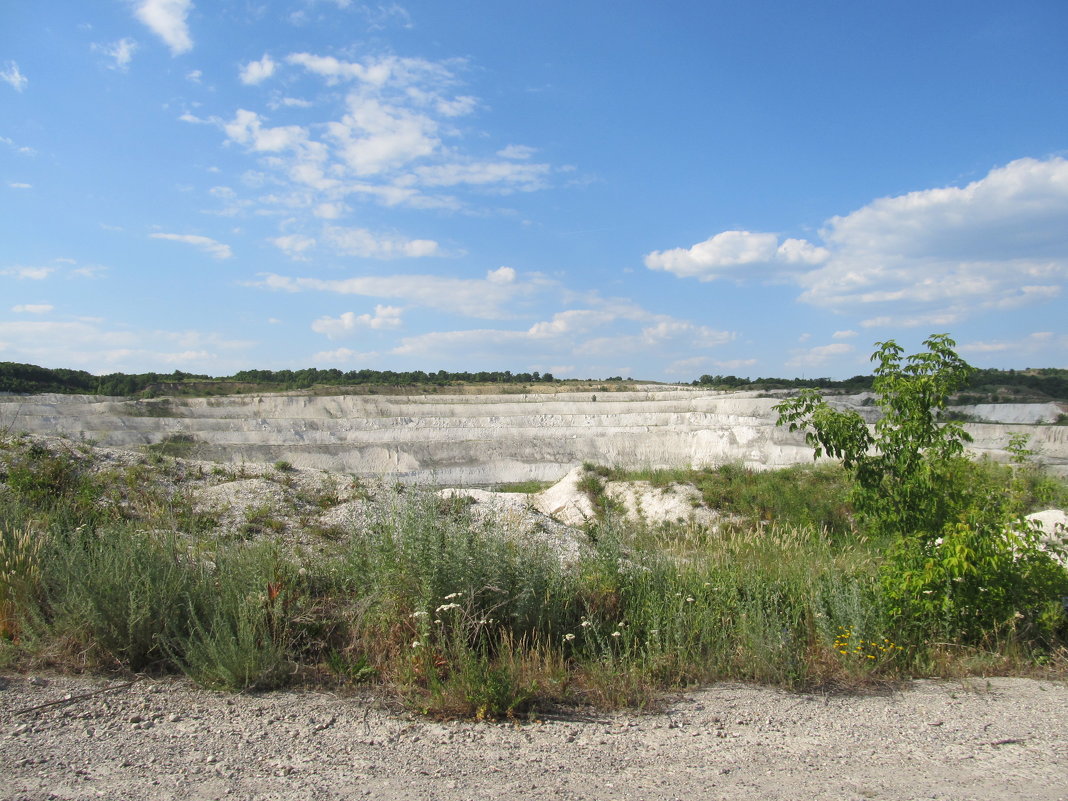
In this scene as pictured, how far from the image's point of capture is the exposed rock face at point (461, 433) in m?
32.8

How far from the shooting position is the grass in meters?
4.98

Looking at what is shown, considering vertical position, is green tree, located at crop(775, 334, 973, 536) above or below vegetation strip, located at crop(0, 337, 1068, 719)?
above

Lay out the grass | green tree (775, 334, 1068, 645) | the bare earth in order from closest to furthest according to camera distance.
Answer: the bare earth
the grass
green tree (775, 334, 1068, 645)

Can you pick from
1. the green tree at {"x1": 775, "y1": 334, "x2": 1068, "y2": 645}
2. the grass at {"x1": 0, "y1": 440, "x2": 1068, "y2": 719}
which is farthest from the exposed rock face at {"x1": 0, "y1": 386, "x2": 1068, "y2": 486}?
the grass at {"x1": 0, "y1": 440, "x2": 1068, "y2": 719}

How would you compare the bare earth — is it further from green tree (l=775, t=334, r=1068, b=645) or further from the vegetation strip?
green tree (l=775, t=334, r=1068, b=645)

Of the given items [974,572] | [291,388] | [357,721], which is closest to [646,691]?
[357,721]

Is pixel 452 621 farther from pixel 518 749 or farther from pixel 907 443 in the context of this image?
pixel 907 443

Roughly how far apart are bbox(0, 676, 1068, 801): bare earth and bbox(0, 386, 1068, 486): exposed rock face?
74.0 feet

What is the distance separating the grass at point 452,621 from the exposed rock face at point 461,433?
2103 centimetres

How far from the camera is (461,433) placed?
44.2 meters

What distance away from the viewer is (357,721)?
447cm

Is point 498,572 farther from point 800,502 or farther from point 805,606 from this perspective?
point 800,502

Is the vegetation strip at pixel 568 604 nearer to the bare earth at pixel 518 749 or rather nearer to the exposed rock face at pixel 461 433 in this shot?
the bare earth at pixel 518 749

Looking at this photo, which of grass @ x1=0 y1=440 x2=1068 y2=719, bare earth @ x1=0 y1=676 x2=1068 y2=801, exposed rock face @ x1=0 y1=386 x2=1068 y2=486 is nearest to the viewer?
bare earth @ x1=0 y1=676 x2=1068 y2=801
